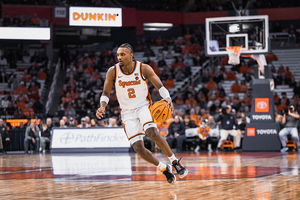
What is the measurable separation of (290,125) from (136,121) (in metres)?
9.79

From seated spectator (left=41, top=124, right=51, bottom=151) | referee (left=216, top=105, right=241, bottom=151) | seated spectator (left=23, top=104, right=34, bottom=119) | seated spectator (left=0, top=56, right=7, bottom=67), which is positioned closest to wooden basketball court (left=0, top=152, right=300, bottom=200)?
referee (left=216, top=105, right=241, bottom=151)

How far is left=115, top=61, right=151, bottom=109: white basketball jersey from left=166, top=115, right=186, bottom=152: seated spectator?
9.60 meters

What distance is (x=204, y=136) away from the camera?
1520 cm

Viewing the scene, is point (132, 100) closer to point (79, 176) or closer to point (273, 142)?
point (79, 176)

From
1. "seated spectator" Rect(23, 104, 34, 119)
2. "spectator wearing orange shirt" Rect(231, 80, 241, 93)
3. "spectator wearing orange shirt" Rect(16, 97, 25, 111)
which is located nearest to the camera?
"seated spectator" Rect(23, 104, 34, 119)

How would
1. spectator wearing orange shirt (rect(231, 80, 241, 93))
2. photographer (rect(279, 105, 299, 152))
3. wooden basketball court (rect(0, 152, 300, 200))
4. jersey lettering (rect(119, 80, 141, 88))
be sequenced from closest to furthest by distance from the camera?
1. wooden basketball court (rect(0, 152, 300, 200))
2. jersey lettering (rect(119, 80, 141, 88))
3. photographer (rect(279, 105, 299, 152))
4. spectator wearing orange shirt (rect(231, 80, 241, 93))

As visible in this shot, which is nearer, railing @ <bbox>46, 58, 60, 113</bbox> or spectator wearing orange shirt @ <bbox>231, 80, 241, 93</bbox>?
spectator wearing orange shirt @ <bbox>231, 80, 241, 93</bbox>

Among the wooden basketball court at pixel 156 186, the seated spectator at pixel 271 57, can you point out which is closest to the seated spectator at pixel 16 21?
the seated spectator at pixel 271 57

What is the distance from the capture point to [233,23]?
1464 cm

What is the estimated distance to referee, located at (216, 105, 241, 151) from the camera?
14812mm

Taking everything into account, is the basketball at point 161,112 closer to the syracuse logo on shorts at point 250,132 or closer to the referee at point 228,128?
the syracuse logo on shorts at point 250,132

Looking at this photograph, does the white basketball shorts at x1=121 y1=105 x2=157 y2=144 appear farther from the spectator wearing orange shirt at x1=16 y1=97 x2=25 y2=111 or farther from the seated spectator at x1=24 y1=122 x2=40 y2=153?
the spectator wearing orange shirt at x1=16 y1=97 x2=25 y2=111

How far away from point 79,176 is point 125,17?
19.0 meters

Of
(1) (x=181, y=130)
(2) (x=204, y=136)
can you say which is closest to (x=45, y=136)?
(1) (x=181, y=130)
